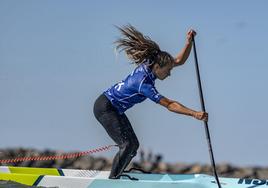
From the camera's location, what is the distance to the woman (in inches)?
437

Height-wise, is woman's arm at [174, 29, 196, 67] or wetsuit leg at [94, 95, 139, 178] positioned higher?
woman's arm at [174, 29, 196, 67]

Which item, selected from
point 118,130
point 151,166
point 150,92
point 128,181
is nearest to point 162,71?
point 150,92

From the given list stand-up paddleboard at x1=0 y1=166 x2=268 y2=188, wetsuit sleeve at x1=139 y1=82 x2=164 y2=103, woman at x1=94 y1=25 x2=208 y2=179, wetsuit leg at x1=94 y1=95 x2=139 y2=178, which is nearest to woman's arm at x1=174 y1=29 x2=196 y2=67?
woman at x1=94 y1=25 x2=208 y2=179

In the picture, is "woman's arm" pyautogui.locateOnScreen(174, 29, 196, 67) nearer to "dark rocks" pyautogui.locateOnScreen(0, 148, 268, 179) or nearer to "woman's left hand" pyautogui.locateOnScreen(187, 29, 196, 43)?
"woman's left hand" pyautogui.locateOnScreen(187, 29, 196, 43)

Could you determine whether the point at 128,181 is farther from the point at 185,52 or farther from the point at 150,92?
the point at 185,52

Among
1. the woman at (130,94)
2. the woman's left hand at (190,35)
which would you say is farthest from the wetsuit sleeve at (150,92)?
the woman's left hand at (190,35)

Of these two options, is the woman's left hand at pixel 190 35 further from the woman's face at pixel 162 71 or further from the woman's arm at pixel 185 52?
the woman's face at pixel 162 71

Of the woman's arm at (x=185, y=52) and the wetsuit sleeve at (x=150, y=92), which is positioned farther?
the woman's arm at (x=185, y=52)

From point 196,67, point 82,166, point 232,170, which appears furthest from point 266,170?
point 196,67

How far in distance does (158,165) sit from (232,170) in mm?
2655

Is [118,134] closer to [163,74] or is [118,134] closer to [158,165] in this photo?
[163,74]

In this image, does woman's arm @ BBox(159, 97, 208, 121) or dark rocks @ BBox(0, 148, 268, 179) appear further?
dark rocks @ BBox(0, 148, 268, 179)

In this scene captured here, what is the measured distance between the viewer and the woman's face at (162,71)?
11.2 m

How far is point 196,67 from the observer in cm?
1198
